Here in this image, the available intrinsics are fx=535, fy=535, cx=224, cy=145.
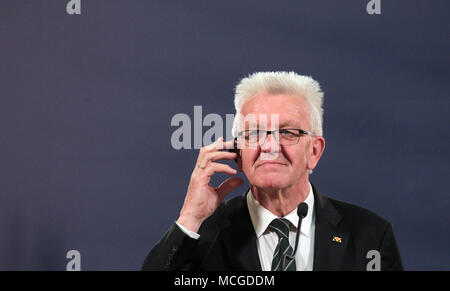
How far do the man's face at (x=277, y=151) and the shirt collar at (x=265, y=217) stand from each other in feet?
0.40

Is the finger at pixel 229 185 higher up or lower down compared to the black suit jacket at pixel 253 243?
higher up

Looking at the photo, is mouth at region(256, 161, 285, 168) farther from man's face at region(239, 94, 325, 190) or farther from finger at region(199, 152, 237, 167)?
finger at region(199, 152, 237, 167)

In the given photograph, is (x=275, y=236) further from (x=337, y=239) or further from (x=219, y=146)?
(x=219, y=146)

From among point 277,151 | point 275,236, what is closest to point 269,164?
point 277,151

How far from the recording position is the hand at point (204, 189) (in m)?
1.84

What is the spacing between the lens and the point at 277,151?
1805 mm

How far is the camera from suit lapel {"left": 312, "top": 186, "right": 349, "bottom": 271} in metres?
1.78

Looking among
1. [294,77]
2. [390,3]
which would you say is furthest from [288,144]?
[390,3]

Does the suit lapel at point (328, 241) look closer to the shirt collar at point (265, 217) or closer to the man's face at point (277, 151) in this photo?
the shirt collar at point (265, 217)

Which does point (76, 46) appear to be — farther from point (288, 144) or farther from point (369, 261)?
point (369, 261)

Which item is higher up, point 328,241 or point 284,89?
point 284,89

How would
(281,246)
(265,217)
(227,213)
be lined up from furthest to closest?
(227,213) → (265,217) → (281,246)

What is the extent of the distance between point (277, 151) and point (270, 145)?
0.03 meters

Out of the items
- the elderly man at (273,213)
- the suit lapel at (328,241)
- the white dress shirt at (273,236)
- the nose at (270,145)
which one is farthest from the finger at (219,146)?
the suit lapel at (328,241)
